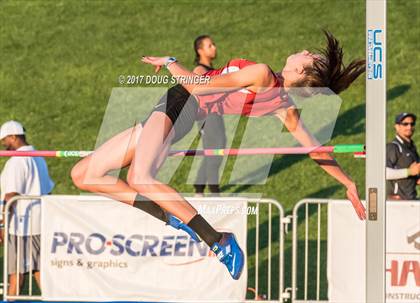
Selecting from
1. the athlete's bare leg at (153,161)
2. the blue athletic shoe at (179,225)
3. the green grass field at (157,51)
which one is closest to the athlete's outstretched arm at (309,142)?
the athlete's bare leg at (153,161)

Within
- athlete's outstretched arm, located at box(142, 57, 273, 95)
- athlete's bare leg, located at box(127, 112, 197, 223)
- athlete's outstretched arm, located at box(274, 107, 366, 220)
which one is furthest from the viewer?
athlete's outstretched arm, located at box(274, 107, 366, 220)

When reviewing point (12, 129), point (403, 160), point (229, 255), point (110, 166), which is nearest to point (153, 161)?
point (110, 166)

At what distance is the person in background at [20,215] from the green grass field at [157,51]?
11.7ft

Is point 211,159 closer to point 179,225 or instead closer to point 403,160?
point 403,160

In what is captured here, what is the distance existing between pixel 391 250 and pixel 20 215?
3.19 m

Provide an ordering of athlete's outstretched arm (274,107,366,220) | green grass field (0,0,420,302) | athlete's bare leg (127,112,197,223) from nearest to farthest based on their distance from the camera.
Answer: athlete's bare leg (127,112,197,223) → athlete's outstretched arm (274,107,366,220) → green grass field (0,0,420,302)

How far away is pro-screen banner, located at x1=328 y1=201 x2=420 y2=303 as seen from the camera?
35.3 feet

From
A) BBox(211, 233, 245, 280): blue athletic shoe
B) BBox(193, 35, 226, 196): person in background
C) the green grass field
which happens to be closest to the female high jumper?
BBox(211, 233, 245, 280): blue athletic shoe

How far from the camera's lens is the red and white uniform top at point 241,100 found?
769 centimetres

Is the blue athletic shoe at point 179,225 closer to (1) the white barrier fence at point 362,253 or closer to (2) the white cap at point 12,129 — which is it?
(1) the white barrier fence at point 362,253

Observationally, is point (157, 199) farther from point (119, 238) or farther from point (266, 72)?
point (119, 238)

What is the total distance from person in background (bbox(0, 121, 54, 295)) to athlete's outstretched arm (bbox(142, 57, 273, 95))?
357cm

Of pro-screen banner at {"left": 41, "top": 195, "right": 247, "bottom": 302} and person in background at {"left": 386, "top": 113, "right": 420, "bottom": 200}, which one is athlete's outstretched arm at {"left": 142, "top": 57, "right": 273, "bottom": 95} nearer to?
pro-screen banner at {"left": 41, "top": 195, "right": 247, "bottom": 302}

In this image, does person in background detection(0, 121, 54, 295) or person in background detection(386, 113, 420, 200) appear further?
person in background detection(386, 113, 420, 200)
